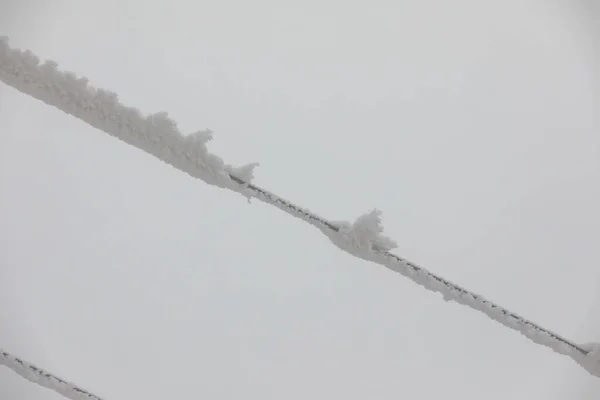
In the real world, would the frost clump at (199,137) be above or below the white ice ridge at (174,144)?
above

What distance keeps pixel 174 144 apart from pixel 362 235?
0.80ft

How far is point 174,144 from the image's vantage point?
0.63 m

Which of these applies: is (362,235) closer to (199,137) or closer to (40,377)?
(199,137)

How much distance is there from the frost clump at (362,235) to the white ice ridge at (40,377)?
395 millimetres

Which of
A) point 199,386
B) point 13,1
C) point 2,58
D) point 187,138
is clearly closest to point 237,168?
point 187,138

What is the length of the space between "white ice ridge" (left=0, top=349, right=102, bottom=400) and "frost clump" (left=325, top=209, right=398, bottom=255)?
0.39 metres

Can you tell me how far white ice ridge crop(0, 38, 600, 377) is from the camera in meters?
0.62

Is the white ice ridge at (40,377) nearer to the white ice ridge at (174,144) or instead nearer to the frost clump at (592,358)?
the white ice ridge at (174,144)

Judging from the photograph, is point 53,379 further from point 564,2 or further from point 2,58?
point 564,2

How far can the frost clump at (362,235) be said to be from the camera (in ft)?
2.08

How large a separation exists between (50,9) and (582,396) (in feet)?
5.54

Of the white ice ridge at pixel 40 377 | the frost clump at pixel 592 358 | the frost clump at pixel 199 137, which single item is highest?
the frost clump at pixel 199 137

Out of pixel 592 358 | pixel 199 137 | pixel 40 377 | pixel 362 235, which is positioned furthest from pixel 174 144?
pixel 592 358

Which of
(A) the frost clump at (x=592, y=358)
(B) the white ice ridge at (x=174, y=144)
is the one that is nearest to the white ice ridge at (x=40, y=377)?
(B) the white ice ridge at (x=174, y=144)
